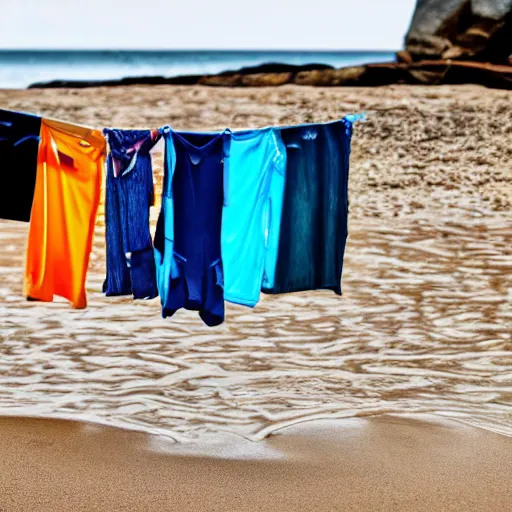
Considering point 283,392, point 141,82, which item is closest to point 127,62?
point 141,82

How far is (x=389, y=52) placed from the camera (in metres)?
79.2

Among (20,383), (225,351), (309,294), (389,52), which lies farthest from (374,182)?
(389,52)

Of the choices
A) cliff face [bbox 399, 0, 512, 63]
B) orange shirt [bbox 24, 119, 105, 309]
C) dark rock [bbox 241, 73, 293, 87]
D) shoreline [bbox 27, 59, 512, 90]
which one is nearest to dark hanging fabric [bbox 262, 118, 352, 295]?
orange shirt [bbox 24, 119, 105, 309]

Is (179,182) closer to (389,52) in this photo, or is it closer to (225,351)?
(225,351)

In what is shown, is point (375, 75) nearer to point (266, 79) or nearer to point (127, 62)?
point (266, 79)

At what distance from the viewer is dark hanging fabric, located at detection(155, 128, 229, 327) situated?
215 inches

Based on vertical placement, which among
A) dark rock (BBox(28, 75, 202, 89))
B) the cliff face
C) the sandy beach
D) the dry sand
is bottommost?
the sandy beach

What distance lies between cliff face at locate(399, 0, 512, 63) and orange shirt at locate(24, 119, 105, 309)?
60.1ft

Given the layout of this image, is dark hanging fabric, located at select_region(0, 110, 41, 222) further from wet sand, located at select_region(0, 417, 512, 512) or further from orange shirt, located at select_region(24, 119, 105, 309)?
wet sand, located at select_region(0, 417, 512, 512)

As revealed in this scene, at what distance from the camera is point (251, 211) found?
18.7ft

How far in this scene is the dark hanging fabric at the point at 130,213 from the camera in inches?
215

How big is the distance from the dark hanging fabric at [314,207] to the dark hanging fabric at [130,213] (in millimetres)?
846

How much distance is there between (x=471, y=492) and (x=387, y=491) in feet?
1.52

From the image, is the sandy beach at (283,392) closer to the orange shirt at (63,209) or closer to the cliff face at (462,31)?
the orange shirt at (63,209)
